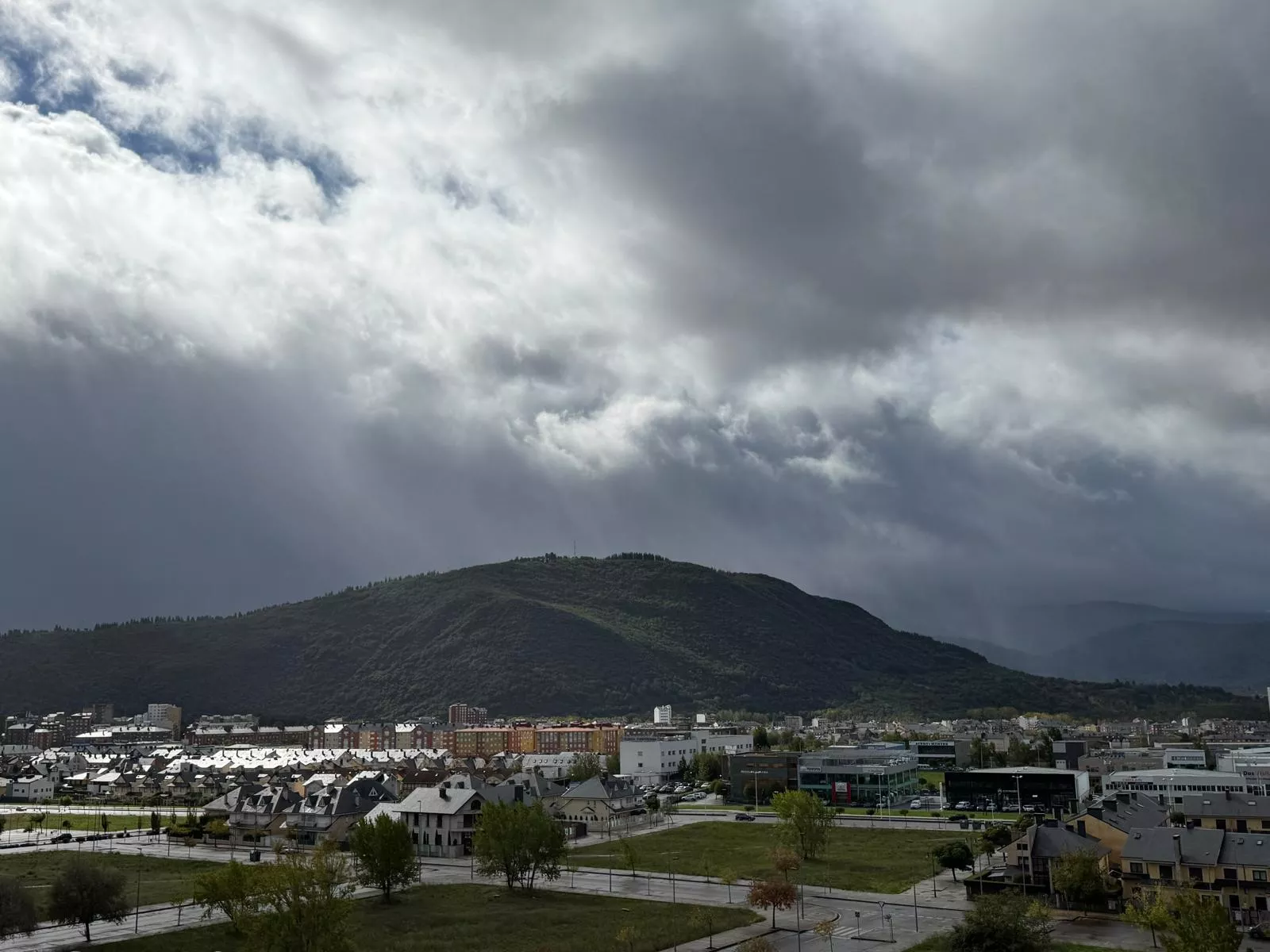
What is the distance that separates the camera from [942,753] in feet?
545

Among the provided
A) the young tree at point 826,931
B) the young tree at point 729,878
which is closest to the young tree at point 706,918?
the young tree at point 729,878

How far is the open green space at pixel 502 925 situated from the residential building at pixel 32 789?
3884 inches

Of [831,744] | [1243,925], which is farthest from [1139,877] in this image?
[831,744]

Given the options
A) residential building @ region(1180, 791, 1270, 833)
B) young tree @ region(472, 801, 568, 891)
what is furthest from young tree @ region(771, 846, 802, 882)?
residential building @ region(1180, 791, 1270, 833)

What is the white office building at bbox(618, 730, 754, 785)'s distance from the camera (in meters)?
155

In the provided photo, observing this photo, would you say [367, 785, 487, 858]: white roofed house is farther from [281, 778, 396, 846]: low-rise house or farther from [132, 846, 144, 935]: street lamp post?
[132, 846, 144, 935]: street lamp post

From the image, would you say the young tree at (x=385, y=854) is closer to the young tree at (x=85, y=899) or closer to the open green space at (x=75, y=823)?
the young tree at (x=85, y=899)

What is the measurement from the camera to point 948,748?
16575cm

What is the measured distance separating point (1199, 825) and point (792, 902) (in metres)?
36.4

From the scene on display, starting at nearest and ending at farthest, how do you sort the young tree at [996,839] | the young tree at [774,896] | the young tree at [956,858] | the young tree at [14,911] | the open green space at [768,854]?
the young tree at [14,911]
the young tree at [774,896]
the young tree at [956,858]
the open green space at [768,854]
the young tree at [996,839]

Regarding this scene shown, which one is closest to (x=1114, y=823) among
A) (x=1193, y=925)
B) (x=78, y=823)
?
(x=1193, y=925)

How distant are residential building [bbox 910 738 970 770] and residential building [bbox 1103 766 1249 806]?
4335 cm

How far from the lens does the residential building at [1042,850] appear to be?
61.4 metres

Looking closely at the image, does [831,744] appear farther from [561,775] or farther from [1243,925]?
[1243,925]
